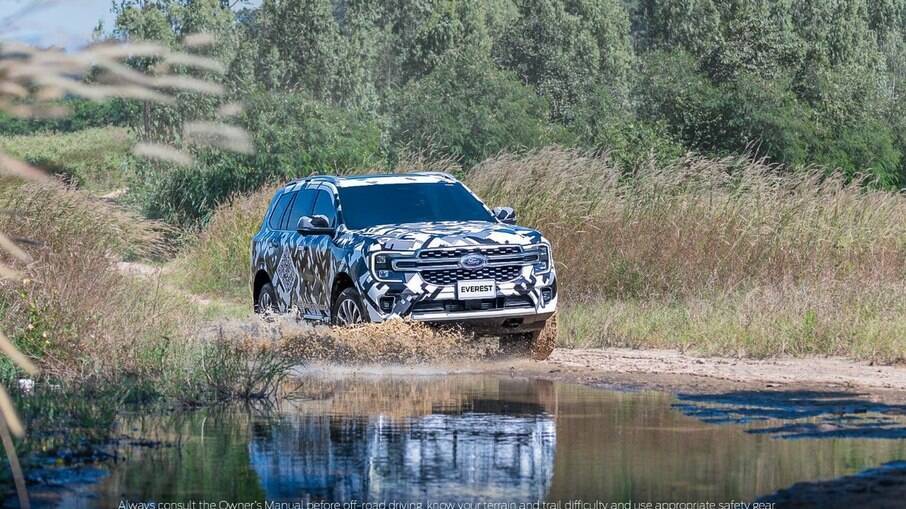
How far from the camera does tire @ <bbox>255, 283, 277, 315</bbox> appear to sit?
17.8 metres

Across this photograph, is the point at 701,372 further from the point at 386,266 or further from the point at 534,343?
the point at 386,266

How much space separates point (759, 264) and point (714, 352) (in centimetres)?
725

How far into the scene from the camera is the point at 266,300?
18.1 metres

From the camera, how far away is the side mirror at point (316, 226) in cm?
1587

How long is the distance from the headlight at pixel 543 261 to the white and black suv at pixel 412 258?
0.01 metres

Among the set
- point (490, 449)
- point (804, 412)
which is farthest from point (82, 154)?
point (490, 449)

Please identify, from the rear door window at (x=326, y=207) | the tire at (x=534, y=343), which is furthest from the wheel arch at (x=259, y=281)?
the tire at (x=534, y=343)

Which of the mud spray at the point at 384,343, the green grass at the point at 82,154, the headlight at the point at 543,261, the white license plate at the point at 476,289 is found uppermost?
the headlight at the point at 543,261

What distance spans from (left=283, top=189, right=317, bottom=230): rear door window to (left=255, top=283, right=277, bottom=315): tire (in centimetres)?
76

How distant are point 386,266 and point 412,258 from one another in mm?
258

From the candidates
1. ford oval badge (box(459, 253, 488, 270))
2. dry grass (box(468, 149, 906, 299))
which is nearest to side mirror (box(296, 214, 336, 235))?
ford oval badge (box(459, 253, 488, 270))

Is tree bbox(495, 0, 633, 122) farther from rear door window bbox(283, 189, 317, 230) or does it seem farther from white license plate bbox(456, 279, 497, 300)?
white license plate bbox(456, 279, 497, 300)

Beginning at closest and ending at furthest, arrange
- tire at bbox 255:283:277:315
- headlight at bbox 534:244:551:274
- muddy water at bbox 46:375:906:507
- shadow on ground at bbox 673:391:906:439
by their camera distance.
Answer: muddy water at bbox 46:375:906:507, shadow on ground at bbox 673:391:906:439, headlight at bbox 534:244:551:274, tire at bbox 255:283:277:315

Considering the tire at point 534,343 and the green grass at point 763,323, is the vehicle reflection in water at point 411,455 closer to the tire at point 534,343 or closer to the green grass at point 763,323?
the tire at point 534,343
